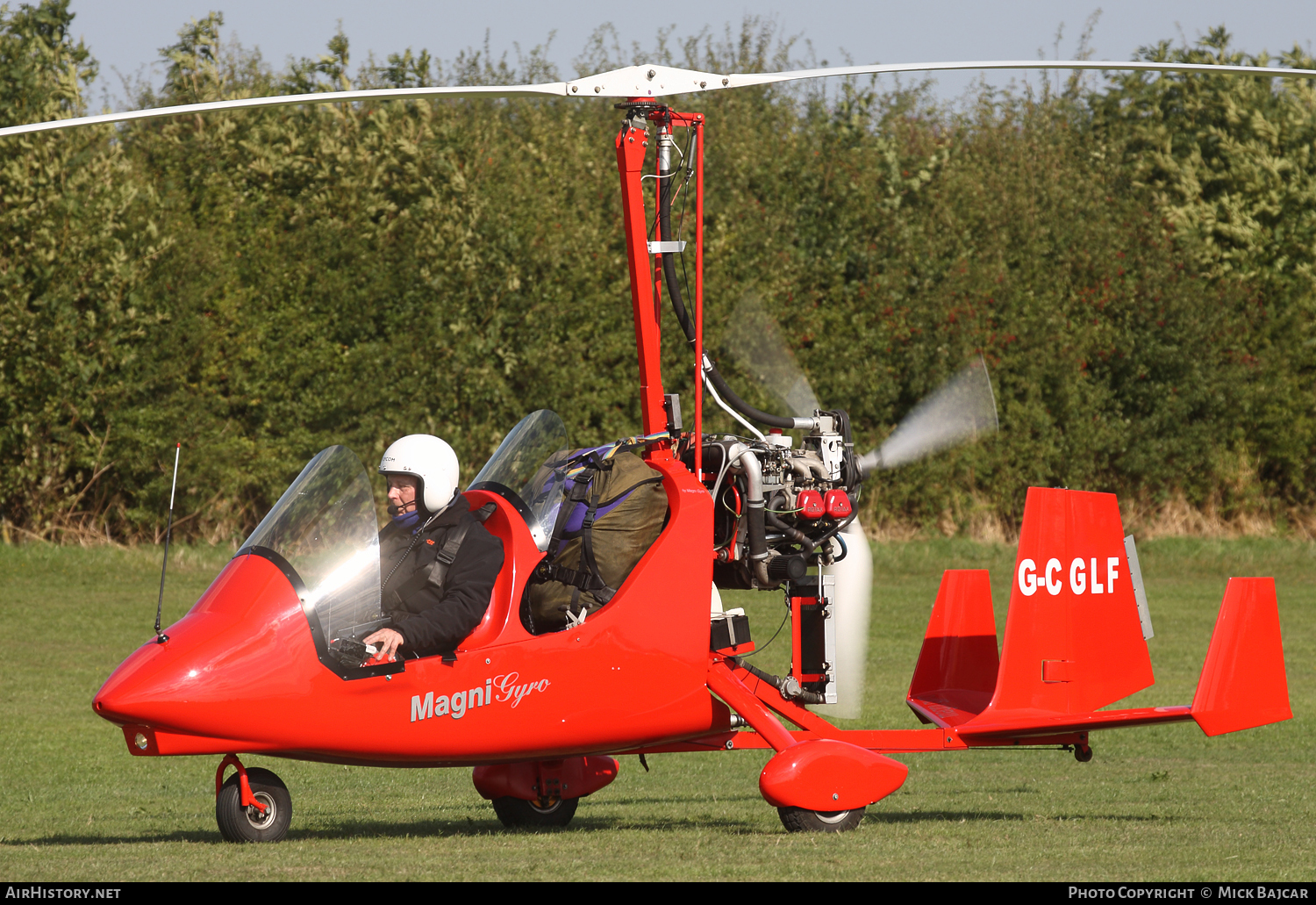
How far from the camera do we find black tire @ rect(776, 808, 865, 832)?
7.15 meters

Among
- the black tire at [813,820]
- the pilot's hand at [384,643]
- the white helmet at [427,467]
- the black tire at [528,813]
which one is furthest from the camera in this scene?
the black tire at [528,813]

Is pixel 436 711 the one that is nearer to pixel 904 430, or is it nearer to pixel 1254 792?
pixel 904 430

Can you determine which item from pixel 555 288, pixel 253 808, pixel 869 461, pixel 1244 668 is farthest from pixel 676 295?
pixel 555 288

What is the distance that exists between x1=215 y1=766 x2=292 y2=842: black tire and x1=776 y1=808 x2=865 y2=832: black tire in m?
2.30

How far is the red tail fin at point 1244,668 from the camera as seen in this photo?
7.50 m

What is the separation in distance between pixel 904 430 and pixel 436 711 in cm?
287

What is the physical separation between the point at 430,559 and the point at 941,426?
8.90 feet

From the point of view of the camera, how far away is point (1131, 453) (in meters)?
27.6

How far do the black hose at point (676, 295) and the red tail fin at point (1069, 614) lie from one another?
58.4 inches

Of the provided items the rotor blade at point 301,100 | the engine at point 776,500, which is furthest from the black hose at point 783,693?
the rotor blade at point 301,100

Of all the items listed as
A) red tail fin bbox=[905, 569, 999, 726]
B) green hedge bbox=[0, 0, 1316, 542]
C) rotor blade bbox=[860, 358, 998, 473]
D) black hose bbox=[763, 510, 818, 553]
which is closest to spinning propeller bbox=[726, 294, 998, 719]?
rotor blade bbox=[860, 358, 998, 473]

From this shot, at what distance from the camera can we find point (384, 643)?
21.5 ft

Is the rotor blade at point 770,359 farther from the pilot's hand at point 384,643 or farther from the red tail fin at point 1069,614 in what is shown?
the pilot's hand at point 384,643
